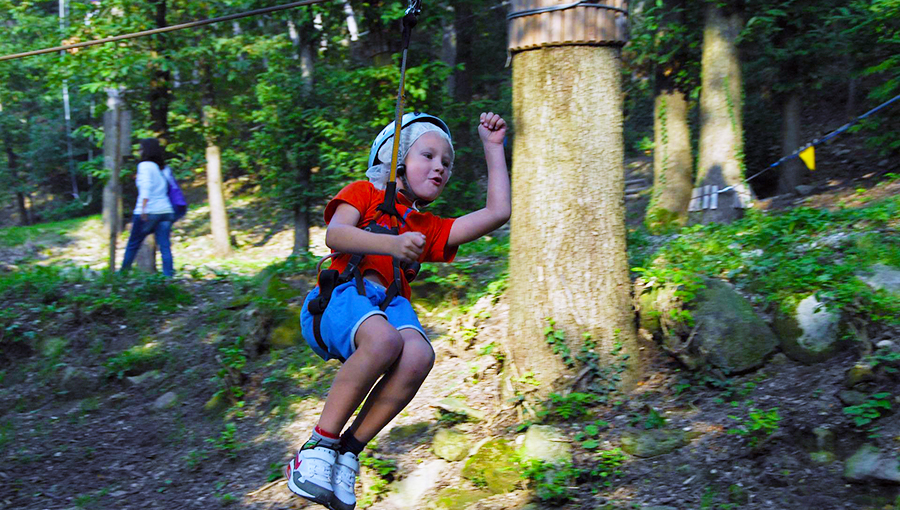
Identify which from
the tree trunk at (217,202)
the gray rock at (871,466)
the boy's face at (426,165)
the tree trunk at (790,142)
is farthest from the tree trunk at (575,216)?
the tree trunk at (217,202)

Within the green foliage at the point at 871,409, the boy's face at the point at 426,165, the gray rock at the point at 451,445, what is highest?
the boy's face at the point at 426,165

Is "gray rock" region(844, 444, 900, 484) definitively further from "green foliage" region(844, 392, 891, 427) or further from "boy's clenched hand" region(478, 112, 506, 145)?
"boy's clenched hand" region(478, 112, 506, 145)

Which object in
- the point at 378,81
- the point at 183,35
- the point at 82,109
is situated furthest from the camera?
the point at 82,109

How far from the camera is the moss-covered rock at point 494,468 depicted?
5.18m

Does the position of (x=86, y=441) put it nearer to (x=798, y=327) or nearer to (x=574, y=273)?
(x=574, y=273)

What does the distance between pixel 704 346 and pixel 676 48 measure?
798 cm

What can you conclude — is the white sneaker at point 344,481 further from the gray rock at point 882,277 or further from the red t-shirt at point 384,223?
the gray rock at point 882,277

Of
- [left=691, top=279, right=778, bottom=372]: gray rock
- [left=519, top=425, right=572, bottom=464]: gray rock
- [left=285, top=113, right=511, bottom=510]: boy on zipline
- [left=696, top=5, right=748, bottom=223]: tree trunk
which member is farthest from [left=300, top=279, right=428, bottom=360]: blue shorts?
[left=696, top=5, right=748, bottom=223]: tree trunk

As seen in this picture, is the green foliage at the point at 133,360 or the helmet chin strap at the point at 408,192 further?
the green foliage at the point at 133,360

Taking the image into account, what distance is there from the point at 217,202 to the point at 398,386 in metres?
16.3

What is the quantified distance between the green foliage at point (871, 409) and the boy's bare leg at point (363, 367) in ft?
9.27

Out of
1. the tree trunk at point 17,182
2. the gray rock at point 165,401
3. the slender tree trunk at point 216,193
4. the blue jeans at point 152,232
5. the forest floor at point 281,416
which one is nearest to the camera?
the forest floor at point 281,416

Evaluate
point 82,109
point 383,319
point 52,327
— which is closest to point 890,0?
point 383,319

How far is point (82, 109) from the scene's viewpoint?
27.1 metres
